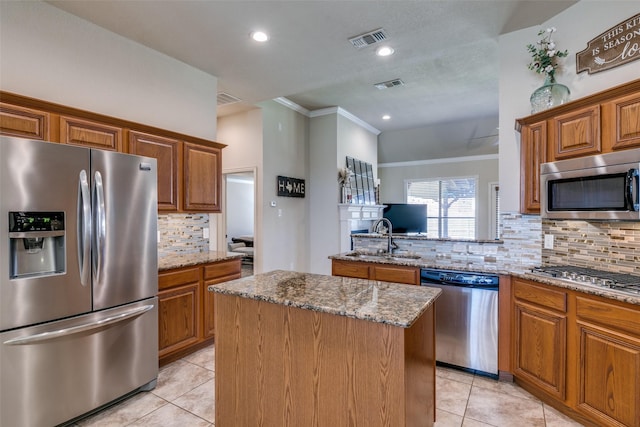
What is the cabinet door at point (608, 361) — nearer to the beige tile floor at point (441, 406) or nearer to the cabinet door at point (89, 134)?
the beige tile floor at point (441, 406)

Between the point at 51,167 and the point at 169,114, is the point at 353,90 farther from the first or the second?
the point at 51,167

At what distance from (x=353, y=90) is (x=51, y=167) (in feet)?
12.9

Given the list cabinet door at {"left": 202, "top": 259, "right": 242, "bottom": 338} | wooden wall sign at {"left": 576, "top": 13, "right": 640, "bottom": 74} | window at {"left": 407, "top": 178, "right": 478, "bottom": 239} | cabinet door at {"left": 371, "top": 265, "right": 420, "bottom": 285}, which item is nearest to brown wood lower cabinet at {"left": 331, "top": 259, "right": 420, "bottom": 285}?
cabinet door at {"left": 371, "top": 265, "right": 420, "bottom": 285}

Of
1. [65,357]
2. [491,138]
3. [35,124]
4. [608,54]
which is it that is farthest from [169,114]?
[491,138]

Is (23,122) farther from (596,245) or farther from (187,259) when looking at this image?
(596,245)

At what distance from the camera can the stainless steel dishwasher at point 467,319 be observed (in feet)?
8.70

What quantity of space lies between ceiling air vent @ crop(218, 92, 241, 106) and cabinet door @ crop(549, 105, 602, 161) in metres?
3.77

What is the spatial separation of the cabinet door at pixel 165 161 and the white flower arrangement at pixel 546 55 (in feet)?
11.3

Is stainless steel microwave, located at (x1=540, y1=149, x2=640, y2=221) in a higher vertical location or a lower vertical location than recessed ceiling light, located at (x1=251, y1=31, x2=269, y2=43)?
lower

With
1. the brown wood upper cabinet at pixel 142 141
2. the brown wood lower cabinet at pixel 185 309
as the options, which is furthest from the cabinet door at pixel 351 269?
the brown wood upper cabinet at pixel 142 141

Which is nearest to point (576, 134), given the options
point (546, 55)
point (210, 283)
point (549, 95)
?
point (549, 95)

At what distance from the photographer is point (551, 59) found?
2736 mm

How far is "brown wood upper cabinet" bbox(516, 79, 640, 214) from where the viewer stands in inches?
80.2

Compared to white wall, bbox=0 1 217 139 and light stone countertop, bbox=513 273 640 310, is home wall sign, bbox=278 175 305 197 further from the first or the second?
light stone countertop, bbox=513 273 640 310
